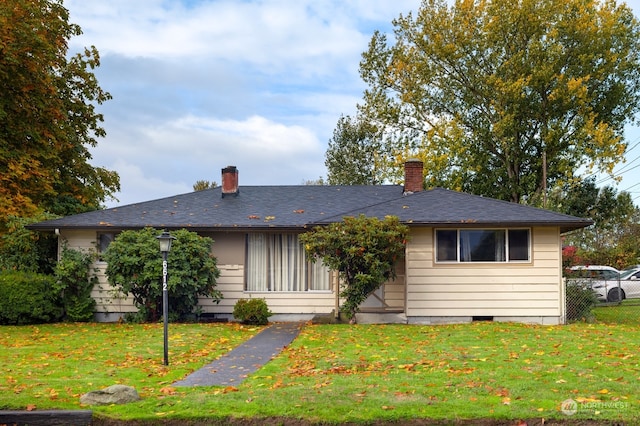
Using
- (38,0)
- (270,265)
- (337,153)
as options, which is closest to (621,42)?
(337,153)

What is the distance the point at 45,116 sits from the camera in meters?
24.4

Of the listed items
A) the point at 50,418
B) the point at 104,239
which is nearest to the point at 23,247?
the point at 104,239

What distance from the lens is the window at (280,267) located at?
61.3 feet

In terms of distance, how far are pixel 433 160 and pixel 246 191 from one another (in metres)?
16.6

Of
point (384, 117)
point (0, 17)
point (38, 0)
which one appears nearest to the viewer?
point (0, 17)

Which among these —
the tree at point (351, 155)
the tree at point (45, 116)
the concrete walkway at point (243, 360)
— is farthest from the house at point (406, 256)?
the tree at point (351, 155)

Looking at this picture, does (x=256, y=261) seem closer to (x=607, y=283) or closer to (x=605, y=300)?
(x=607, y=283)

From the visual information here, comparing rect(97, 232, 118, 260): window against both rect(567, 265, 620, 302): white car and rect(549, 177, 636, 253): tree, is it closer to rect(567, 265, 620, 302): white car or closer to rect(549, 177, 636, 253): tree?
rect(567, 265, 620, 302): white car

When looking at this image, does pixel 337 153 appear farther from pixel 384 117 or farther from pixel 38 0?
pixel 38 0

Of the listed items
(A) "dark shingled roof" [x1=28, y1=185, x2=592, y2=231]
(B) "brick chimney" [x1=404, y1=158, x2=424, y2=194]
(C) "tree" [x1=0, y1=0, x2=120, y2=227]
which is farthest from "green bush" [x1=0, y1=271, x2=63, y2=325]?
(B) "brick chimney" [x1=404, y1=158, x2=424, y2=194]

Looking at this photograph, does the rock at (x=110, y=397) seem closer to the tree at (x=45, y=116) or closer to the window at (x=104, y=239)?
the window at (x=104, y=239)

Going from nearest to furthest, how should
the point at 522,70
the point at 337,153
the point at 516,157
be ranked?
the point at 522,70, the point at 516,157, the point at 337,153

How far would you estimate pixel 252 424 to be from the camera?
7.28m

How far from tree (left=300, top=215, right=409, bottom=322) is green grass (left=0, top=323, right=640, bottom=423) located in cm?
136
